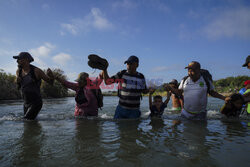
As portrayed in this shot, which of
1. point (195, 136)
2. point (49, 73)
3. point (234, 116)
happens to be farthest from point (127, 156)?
point (234, 116)

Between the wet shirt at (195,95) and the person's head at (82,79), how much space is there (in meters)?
3.05

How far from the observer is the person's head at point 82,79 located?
5.05 metres

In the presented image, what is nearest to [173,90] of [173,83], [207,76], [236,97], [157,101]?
[207,76]

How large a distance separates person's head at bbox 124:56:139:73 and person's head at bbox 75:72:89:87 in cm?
154

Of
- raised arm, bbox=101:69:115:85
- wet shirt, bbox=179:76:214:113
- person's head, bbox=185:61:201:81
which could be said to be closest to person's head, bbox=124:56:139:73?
raised arm, bbox=101:69:115:85

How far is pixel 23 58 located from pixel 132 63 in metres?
3.21

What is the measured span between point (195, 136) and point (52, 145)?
8.54ft

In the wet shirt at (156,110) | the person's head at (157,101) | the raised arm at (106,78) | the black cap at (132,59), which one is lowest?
the wet shirt at (156,110)

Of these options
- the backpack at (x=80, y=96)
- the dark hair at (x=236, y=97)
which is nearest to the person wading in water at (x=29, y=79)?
the backpack at (x=80, y=96)

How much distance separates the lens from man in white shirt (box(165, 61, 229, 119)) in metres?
4.58

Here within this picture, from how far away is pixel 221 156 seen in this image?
7.11 ft

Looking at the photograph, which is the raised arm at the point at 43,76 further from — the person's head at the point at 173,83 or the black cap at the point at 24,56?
the person's head at the point at 173,83

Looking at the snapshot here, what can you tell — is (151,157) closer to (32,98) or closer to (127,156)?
(127,156)

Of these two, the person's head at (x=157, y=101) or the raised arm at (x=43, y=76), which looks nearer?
the raised arm at (x=43, y=76)
